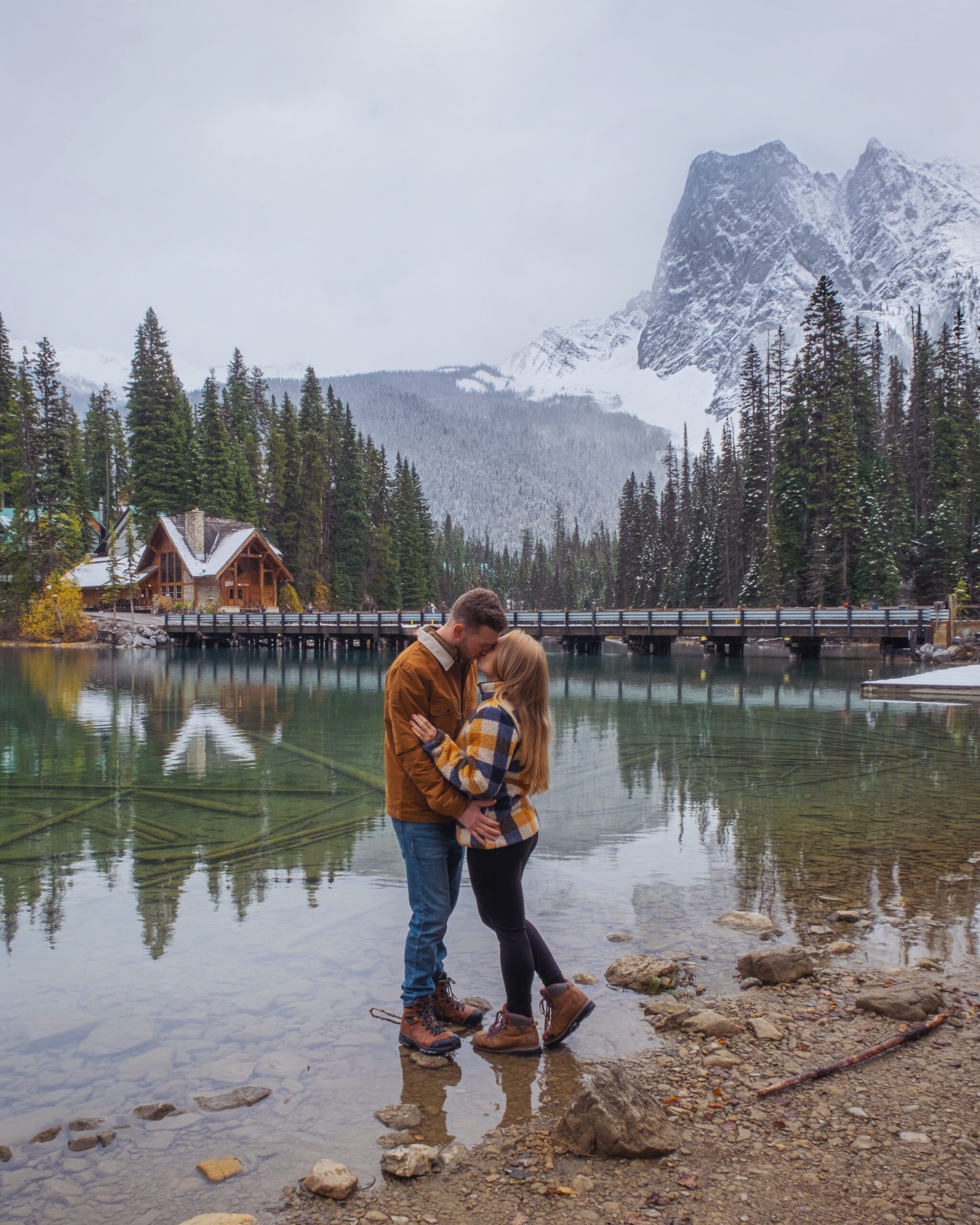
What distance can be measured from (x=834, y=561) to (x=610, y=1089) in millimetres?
49880

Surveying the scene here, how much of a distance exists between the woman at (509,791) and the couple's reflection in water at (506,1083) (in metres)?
0.09

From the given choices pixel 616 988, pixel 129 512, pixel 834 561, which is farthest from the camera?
pixel 129 512

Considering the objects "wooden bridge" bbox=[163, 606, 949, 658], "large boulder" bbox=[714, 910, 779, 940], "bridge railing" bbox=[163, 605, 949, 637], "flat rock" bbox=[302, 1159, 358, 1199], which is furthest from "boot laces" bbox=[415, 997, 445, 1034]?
"wooden bridge" bbox=[163, 606, 949, 658]

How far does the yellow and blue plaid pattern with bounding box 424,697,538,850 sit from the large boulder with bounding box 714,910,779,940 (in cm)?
267

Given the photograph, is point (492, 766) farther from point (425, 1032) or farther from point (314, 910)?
point (314, 910)

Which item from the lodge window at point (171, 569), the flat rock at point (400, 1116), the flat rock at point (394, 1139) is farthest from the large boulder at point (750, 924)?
the lodge window at point (171, 569)

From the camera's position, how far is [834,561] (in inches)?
1965

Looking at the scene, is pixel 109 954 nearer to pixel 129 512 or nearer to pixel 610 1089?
pixel 610 1089

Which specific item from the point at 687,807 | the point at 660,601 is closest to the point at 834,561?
the point at 660,601

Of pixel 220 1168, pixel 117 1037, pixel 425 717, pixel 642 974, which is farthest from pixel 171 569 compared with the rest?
pixel 220 1168

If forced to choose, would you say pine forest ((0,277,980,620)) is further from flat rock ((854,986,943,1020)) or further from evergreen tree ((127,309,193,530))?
flat rock ((854,986,943,1020))

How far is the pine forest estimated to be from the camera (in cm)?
5200

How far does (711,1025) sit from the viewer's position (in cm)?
457

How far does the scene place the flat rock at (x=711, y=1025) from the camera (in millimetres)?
4543
